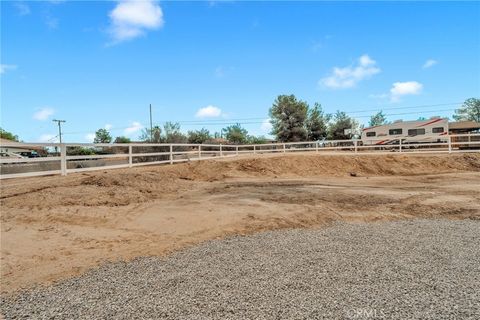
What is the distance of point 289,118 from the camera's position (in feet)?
193

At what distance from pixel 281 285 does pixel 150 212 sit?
4.13m

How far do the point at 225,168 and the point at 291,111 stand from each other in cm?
4512

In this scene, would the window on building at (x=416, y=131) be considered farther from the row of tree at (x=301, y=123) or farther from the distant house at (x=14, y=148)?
the distant house at (x=14, y=148)

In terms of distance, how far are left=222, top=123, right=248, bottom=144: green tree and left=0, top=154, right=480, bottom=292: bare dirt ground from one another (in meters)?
64.6

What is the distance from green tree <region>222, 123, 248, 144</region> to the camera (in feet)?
250

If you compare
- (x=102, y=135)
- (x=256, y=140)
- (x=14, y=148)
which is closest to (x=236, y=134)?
(x=256, y=140)

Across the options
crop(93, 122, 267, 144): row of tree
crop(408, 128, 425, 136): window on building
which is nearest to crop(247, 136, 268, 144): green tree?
crop(93, 122, 267, 144): row of tree

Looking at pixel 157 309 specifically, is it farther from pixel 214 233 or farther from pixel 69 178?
pixel 69 178

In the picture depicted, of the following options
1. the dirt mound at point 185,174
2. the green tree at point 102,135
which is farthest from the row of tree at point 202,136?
the dirt mound at point 185,174

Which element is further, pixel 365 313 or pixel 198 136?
pixel 198 136

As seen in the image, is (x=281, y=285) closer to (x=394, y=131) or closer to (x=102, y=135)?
(x=394, y=131)

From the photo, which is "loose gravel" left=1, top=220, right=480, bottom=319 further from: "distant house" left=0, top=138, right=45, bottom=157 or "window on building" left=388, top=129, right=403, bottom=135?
"window on building" left=388, top=129, right=403, bottom=135

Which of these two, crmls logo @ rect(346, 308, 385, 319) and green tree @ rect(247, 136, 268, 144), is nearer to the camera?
crmls logo @ rect(346, 308, 385, 319)

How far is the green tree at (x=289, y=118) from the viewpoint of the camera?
2290 inches
